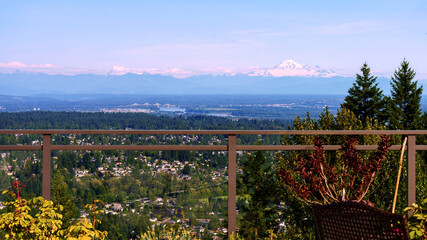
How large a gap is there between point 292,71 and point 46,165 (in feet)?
508

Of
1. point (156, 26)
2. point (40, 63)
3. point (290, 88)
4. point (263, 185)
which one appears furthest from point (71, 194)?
point (290, 88)

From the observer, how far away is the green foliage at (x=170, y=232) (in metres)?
3.89

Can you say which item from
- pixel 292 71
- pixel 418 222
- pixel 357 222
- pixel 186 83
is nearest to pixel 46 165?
pixel 357 222

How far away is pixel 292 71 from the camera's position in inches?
6107

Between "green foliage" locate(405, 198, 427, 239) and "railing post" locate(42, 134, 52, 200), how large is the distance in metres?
2.93

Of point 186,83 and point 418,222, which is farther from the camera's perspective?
point 186,83

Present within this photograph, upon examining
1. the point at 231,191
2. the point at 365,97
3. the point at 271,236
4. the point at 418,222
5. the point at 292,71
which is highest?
the point at 292,71

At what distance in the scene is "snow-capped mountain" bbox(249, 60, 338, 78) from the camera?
5881 inches

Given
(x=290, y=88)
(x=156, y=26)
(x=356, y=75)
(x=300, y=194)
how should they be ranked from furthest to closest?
(x=290, y=88)
(x=156, y=26)
(x=356, y=75)
(x=300, y=194)

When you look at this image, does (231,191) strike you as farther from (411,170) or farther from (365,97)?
(365,97)

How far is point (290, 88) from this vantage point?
522 ft

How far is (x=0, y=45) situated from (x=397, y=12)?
96950mm

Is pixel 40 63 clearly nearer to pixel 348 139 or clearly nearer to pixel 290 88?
pixel 290 88

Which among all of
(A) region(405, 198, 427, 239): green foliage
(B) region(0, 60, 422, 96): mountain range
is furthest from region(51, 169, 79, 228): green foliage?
(B) region(0, 60, 422, 96): mountain range
